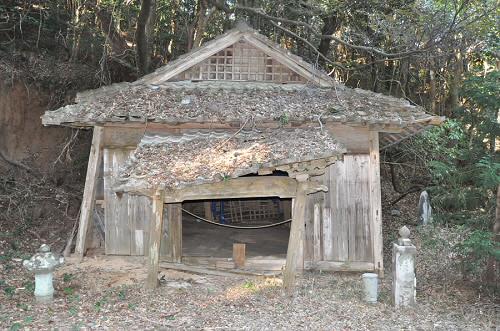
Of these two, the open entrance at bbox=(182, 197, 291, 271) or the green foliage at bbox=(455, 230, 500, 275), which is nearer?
the green foliage at bbox=(455, 230, 500, 275)

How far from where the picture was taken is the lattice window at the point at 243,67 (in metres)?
9.89

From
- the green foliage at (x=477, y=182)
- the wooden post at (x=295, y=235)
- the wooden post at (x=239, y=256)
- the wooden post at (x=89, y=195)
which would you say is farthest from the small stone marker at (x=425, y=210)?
the wooden post at (x=89, y=195)

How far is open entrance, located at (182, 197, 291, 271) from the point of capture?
9.64 m

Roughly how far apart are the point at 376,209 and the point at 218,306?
3708mm

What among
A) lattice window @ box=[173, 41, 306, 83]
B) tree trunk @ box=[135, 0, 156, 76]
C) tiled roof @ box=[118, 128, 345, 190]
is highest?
tree trunk @ box=[135, 0, 156, 76]

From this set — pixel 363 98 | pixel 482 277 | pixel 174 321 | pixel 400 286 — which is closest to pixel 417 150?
pixel 363 98

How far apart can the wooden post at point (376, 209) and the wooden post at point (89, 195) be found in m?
5.31

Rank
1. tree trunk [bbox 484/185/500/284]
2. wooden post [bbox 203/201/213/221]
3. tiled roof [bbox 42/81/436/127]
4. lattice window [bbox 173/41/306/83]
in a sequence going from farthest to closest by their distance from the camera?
wooden post [bbox 203/201/213/221], lattice window [bbox 173/41/306/83], tiled roof [bbox 42/81/436/127], tree trunk [bbox 484/185/500/284]

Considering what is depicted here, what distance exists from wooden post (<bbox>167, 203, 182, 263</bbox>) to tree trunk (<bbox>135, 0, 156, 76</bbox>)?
3.96m

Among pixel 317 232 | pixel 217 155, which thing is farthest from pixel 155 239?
pixel 317 232

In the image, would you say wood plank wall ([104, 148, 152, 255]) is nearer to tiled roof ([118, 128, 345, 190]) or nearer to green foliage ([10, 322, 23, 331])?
tiled roof ([118, 128, 345, 190])

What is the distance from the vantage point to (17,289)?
7.64m

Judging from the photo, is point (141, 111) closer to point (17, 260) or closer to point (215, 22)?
point (17, 260)

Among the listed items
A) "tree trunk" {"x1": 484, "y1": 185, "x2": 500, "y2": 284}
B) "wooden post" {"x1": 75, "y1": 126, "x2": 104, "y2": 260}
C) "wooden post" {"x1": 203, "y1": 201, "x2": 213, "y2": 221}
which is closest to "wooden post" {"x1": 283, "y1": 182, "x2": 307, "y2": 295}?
"tree trunk" {"x1": 484, "y1": 185, "x2": 500, "y2": 284}
